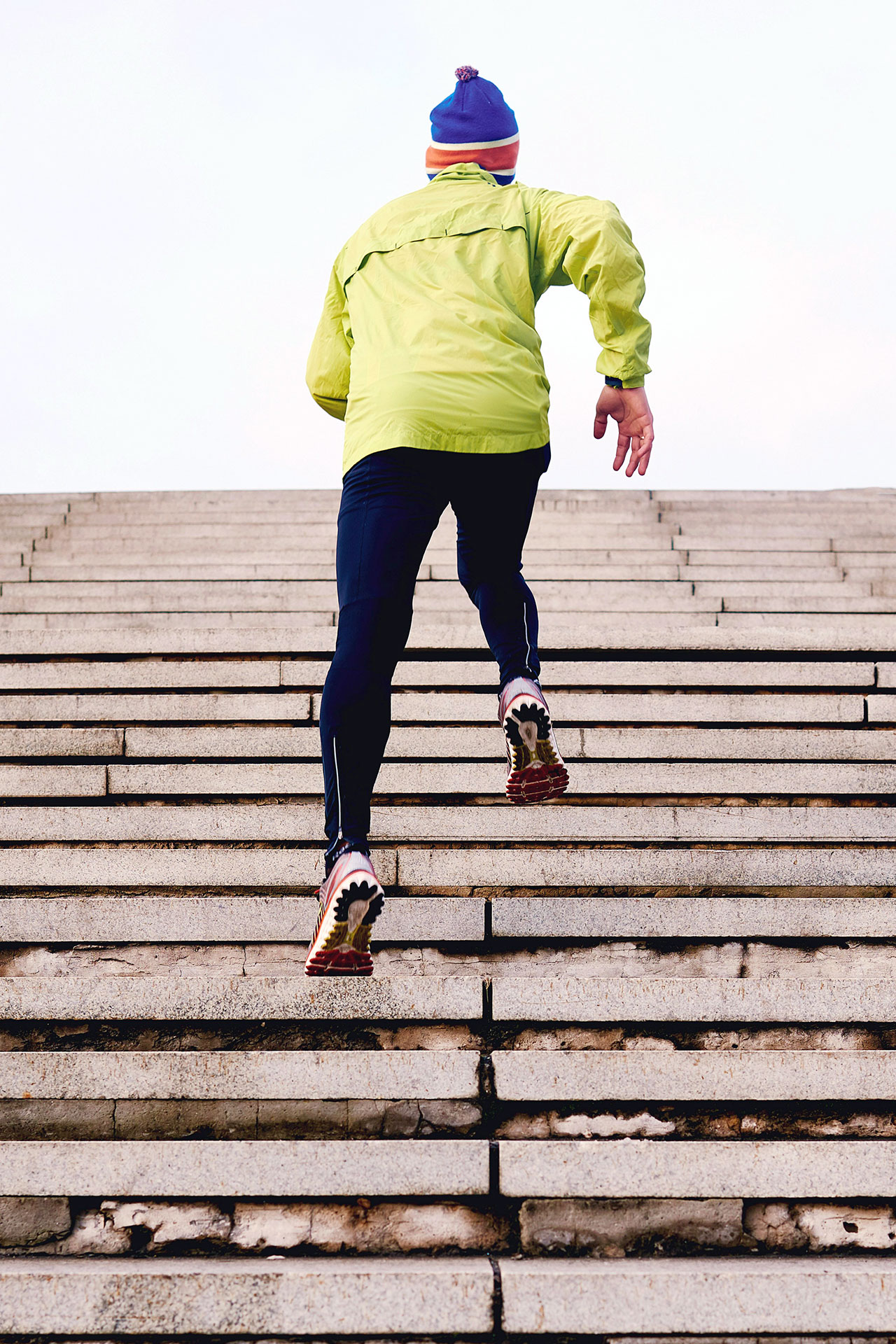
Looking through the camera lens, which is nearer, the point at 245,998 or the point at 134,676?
the point at 245,998

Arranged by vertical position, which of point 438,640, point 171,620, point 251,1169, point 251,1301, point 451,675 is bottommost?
point 251,1301

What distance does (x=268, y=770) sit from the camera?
2699 mm

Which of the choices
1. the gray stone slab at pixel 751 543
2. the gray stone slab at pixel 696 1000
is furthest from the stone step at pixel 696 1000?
the gray stone slab at pixel 751 543

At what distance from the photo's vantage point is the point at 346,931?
1651 mm

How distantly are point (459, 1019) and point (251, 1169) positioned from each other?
1.56 ft

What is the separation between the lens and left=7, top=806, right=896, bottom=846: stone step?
8.14ft

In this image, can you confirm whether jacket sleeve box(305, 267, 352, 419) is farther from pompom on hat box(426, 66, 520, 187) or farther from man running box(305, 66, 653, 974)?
pompom on hat box(426, 66, 520, 187)

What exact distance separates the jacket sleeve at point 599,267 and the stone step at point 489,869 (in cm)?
110

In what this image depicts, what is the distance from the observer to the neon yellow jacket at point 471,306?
1891mm

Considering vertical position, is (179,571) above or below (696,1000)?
above

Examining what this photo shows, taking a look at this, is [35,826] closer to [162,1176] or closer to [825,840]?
[162,1176]

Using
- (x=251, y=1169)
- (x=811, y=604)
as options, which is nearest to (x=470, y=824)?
(x=251, y=1169)

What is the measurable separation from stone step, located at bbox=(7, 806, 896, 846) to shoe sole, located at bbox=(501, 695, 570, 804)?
395 millimetres

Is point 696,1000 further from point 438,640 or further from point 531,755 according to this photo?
point 438,640
